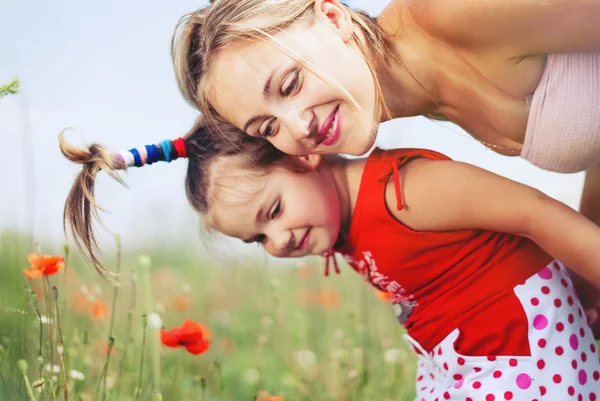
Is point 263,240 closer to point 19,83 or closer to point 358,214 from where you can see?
point 358,214

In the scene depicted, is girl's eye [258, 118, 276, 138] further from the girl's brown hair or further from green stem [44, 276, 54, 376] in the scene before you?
green stem [44, 276, 54, 376]

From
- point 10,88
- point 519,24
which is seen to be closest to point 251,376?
point 10,88

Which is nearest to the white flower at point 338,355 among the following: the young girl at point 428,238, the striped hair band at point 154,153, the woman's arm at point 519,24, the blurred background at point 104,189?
the blurred background at point 104,189

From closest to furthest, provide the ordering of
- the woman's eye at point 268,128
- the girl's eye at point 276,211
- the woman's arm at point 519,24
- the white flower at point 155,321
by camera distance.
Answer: the woman's arm at point 519,24 → the woman's eye at point 268,128 → the girl's eye at point 276,211 → the white flower at point 155,321

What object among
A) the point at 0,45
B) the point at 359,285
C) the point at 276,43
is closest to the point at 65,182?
the point at 0,45

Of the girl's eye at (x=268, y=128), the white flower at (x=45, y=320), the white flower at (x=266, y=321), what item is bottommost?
the white flower at (x=266, y=321)

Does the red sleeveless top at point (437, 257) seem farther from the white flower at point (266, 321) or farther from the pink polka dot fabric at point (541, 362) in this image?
the white flower at point (266, 321)

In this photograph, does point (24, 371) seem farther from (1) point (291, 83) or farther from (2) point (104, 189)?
(1) point (291, 83)

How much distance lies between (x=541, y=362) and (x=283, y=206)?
1.20 feet

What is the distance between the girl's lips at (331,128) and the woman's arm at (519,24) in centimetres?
14

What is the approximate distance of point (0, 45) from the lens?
1.01 metres

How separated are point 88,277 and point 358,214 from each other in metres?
0.37

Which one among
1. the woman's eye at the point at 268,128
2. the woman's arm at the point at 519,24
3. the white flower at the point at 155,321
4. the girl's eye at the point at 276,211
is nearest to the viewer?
the woman's arm at the point at 519,24

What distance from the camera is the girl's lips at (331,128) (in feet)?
3.05
